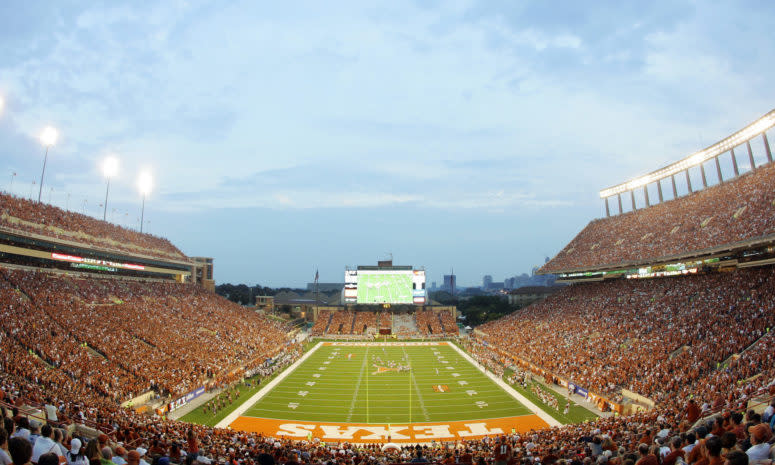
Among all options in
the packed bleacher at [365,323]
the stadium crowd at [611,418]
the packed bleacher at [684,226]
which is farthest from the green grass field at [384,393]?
the packed bleacher at [684,226]

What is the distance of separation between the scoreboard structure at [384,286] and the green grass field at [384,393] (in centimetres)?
1890

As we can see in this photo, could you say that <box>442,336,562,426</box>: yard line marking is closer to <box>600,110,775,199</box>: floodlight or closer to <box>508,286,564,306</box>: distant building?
<box>600,110,775,199</box>: floodlight

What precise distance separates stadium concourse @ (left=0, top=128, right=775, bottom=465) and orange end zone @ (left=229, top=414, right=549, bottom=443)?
2148 millimetres

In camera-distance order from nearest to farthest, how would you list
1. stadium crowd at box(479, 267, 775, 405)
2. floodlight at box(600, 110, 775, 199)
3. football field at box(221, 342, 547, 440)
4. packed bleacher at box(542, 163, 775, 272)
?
stadium crowd at box(479, 267, 775, 405)
football field at box(221, 342, 547, 440)
packed bleacher at box(542, 163, 775, 272)
floodlight at box(600, 110, 775, 199)

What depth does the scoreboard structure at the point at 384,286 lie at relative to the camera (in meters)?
62.1

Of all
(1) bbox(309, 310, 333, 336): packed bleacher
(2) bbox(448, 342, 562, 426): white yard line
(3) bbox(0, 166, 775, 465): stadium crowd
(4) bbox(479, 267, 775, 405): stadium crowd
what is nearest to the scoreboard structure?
(1) bbox(309, 310, 333, 336): packed bleacher

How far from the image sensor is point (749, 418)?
8.22 metres

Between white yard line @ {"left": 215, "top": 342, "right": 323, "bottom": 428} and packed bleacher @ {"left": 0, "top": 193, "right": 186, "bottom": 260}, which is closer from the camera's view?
white yard line @ {"left": 215, "top": 342, "right": 323, "bottom": 428}

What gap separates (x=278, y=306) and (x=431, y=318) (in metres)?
35.6

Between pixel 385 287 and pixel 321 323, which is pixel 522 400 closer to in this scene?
pixel 385 287

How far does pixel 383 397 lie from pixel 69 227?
3150cm

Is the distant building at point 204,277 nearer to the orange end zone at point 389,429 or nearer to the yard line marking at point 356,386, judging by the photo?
the yard line marking at point 356,386

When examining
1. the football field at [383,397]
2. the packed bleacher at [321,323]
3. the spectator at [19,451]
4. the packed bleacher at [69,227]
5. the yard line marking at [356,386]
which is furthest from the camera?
the packed bleacher at [321,323]

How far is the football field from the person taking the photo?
938 inches
